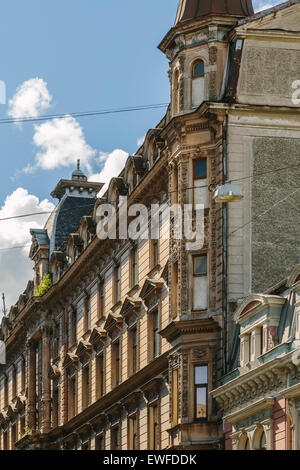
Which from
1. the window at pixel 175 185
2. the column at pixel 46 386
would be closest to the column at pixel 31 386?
the column at pixel 46 386

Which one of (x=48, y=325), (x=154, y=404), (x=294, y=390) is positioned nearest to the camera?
(x=294, y=390)

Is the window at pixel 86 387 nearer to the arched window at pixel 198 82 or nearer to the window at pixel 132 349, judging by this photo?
the window at pixel 132 349

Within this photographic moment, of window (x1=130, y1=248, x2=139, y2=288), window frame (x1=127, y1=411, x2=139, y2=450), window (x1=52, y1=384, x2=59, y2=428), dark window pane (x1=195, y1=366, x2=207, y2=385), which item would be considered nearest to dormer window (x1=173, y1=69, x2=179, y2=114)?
window (x1=130, y1=248, x2=139, y2=288)

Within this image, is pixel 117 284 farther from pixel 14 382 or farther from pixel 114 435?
pixel 14 382

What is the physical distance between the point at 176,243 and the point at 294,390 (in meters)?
11.2

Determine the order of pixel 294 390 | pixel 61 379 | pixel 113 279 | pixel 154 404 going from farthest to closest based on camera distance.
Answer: pixel 61 379 < pixel 113 279 < pixel 154 404 < pixel 294 390

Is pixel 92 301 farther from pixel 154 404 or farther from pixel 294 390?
pixel 294 390

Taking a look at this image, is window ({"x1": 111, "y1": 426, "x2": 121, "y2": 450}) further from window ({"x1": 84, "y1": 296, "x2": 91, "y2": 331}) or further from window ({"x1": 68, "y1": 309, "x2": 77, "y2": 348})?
window ({"x1": 68, "y1": 309, "x2": 77, "y2": 348})

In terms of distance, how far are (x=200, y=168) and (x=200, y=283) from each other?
408 centimetres

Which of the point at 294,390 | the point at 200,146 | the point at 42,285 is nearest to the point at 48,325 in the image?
the point at 42,285

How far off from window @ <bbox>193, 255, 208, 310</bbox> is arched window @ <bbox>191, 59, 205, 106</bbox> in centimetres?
560

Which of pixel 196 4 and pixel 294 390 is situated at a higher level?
pixel 196 4

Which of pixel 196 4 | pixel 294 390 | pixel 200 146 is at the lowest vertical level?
pixel 294 390

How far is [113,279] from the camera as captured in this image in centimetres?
6234
